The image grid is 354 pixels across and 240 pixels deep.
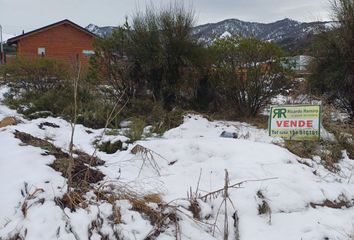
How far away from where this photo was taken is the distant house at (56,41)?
3092 centimetres

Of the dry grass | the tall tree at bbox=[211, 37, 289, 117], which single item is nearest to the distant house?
the tall tree at bbox=[211, 37, 289, 117]

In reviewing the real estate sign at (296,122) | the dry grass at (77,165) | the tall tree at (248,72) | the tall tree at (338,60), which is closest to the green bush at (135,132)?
the dry grass at (77,165)

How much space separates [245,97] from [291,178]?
523 cm

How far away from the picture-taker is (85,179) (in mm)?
4133

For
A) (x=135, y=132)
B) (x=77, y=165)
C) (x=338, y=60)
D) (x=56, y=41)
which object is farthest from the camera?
(x=56, y=41)

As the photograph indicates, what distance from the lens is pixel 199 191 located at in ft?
14.1

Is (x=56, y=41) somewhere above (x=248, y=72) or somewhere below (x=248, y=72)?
above

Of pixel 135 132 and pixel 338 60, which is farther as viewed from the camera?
pixel 338 60

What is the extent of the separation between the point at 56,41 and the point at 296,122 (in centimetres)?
2835

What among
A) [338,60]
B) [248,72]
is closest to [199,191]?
[248,72]

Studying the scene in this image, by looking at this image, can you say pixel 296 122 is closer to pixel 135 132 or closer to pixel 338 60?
pixel 135 132

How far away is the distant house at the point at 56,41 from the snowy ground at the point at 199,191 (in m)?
26.7

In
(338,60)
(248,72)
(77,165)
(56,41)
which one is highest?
(56,41)

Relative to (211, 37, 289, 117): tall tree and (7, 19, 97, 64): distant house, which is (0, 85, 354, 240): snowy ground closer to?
(211, 37, 289, 117): tall tree
